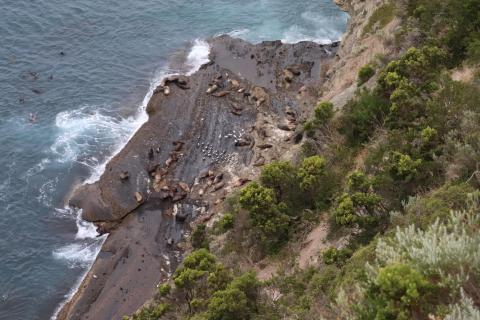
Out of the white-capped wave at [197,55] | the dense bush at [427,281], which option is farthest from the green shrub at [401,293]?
the white-capped wave at [197,55]

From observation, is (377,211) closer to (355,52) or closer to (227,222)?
(227,222)

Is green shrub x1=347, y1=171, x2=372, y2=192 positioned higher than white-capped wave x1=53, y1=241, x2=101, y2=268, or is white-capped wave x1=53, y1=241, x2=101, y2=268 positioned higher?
green shrub x1=347, y1=171, x2=372, y2=192

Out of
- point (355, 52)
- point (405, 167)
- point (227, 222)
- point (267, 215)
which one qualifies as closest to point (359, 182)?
point (405, 167)

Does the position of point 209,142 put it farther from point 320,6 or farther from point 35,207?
point 320,6

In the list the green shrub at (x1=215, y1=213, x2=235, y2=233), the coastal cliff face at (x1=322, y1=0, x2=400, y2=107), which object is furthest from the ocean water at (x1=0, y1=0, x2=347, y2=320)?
the green shrub at (x1=215, y1=213, x2=235, y2=233)

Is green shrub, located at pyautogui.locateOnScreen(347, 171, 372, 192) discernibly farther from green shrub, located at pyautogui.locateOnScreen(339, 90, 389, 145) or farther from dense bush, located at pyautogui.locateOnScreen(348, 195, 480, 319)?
dense bush, located at pyautogui.locateOnScreen(348, 195, 480, 319)

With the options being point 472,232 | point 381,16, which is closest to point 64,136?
point 381,16
